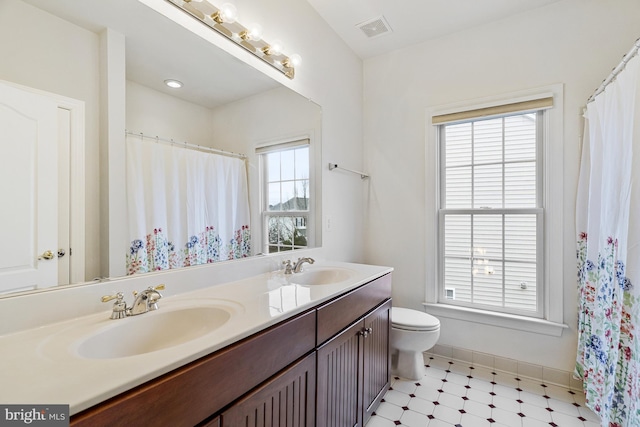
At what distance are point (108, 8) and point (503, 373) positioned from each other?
10.1 feet

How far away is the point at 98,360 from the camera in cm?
66

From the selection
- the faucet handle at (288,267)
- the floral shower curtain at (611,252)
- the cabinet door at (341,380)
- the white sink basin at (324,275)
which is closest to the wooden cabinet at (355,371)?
the cabinet door at (341,380)

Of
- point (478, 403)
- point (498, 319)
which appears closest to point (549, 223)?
point (498, 319)

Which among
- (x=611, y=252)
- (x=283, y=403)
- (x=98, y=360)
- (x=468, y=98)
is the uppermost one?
(x=468, y=98)

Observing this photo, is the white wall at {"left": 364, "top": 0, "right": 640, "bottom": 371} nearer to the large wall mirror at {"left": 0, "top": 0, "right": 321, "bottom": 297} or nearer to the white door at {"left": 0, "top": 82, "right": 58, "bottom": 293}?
the large wall mirror at {"left": 0, "top": 0, "right": 321, "bottom": 297}

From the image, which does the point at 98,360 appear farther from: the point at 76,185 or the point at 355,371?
the point at 355,371

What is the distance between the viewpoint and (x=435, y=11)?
2.10m

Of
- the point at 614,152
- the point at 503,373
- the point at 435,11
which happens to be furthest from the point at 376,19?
the point at 503,373

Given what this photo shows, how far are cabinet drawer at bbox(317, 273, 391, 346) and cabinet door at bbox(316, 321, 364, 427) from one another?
4 cm

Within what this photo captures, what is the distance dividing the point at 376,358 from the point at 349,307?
0.52 m

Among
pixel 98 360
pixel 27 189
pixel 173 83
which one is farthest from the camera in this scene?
pixel 173 83

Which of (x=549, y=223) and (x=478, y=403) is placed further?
(x=549, y=223)

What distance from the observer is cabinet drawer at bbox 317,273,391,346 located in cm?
122

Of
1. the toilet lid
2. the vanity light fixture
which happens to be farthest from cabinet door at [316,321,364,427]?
the vanity light fixture
